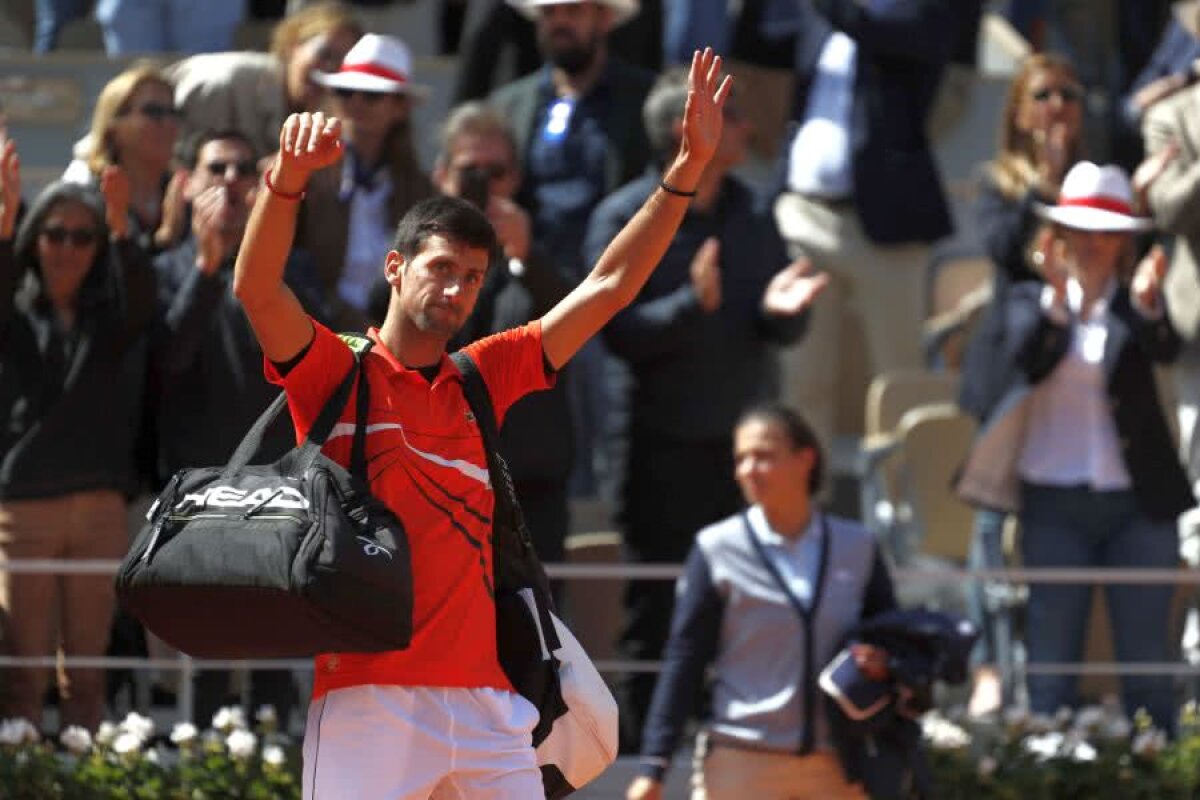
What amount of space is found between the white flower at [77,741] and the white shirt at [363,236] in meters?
1.60

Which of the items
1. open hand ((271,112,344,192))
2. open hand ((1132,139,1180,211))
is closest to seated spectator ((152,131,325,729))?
open hand ((1132,139,1180,211))

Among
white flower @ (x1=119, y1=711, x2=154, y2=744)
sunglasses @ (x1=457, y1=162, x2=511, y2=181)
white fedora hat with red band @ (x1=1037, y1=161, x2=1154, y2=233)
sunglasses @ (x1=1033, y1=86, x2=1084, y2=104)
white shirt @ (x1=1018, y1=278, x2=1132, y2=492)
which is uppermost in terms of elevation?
sunglasses @ (x1=1033, y1=86, x2=1084, y2=104)

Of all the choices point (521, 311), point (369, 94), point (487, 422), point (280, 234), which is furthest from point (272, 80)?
point (280, 234)

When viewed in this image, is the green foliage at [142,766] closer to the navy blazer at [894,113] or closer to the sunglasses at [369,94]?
the sunglasses at [369,94]

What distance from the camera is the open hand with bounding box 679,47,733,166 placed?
17.8 ft

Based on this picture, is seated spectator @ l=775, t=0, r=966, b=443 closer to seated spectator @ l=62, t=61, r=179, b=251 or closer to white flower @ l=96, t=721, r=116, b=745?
seated spectator @ l=62, t=61, r=179, b=251

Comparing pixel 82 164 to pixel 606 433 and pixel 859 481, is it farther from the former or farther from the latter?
pixel 859 481

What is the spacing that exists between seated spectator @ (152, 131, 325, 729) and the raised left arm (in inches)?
110

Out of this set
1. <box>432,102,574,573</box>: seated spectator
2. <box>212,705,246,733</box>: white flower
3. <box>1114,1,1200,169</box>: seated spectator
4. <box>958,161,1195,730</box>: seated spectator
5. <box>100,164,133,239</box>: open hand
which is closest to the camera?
<box>212,705,246,733</box>: white flower

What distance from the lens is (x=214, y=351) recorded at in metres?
8.30

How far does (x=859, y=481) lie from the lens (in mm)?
10234

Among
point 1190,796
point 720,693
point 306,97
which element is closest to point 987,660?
point 1190,796

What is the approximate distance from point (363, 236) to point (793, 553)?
1926 millimetres

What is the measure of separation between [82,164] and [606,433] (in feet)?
6.31
